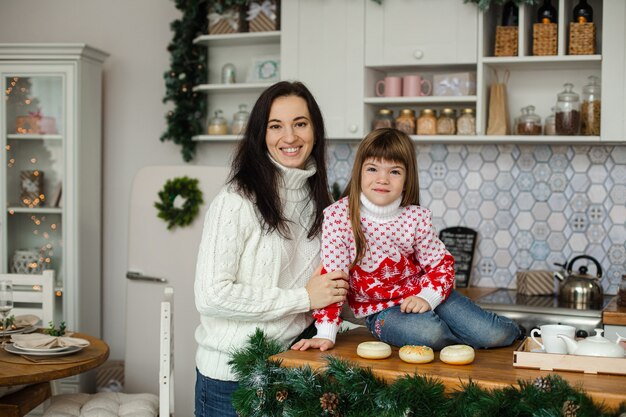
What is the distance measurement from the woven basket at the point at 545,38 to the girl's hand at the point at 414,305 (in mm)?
2089

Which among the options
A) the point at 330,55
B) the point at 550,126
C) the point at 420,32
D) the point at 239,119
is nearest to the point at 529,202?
the point at 550,126


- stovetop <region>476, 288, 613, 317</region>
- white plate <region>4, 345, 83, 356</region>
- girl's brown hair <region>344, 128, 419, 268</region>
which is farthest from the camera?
stovetop <region>476, 288, 613, 317</region>

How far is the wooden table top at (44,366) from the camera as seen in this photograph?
2768 millimetres

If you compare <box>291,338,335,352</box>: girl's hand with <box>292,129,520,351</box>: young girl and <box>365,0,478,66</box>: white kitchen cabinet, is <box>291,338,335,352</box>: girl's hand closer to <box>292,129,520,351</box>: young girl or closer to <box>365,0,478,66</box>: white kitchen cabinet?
<box>292,129,520,351</box>: young girl

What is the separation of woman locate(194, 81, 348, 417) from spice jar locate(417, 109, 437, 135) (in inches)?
66.7

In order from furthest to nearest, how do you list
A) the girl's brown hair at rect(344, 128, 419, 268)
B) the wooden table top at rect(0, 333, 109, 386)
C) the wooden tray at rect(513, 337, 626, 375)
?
1. the wooden table top at rect(0, 333, 109, 386)
2. the girl's brown hair at rect(344, 128, 419, 268)
3. the wooden tray at rect(513, 337, 626, 375)

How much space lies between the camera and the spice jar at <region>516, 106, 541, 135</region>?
12.5 ft

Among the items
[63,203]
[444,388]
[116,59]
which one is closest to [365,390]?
[444,388]

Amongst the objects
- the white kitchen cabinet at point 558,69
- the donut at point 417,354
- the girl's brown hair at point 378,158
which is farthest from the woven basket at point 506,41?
the donut at point 417,354

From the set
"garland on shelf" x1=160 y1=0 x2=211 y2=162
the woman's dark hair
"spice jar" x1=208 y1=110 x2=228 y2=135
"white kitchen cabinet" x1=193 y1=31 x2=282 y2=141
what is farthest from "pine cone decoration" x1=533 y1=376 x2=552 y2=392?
"garland on shelf" x1=160 y1=0 x2=211 y2=162

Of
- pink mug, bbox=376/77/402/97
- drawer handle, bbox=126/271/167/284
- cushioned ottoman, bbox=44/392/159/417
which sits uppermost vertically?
pink mug, bbox=376/77/402/97

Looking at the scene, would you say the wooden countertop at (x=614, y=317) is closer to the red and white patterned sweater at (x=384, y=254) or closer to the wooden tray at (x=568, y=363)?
the red and white patterned sweater at (x=384, y=254)

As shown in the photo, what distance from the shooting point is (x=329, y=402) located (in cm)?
171

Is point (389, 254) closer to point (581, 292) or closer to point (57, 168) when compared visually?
point (581, 292)
